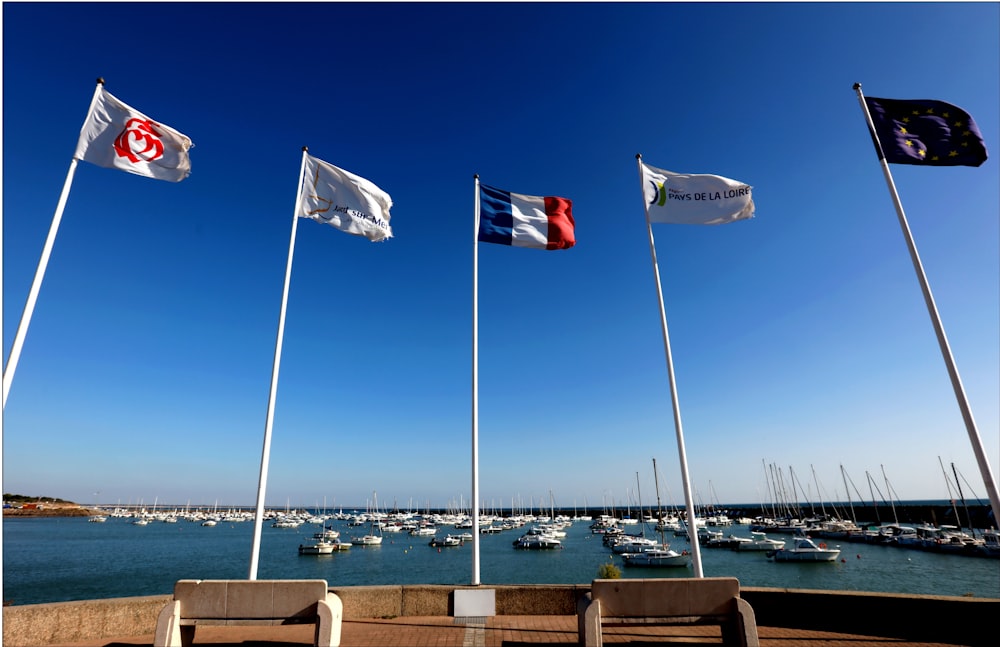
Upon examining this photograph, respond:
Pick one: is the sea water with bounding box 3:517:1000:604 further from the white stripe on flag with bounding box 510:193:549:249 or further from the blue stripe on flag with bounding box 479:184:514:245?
the blue stripe on flag with bounding box 479:184:514:245

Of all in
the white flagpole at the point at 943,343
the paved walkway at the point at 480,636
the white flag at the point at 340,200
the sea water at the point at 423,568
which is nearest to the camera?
the paved walkway at the point at 480,636

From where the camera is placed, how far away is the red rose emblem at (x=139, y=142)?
12.3 metres

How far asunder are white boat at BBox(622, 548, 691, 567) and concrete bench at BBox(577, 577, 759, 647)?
5720 cm

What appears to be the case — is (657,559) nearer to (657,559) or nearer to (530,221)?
(657,559)

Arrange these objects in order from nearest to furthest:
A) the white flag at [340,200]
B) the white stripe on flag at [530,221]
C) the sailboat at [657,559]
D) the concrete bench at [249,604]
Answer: the concrete bench at [249,604] < the white flag at [340,200] < the white stripe on flag at [530,221] < the sailboat at [657,559]

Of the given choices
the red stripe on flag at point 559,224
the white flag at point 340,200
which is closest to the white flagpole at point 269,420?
the white flag at point 340,200

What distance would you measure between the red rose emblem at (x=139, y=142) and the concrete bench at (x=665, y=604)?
541 inches

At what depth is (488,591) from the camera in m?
10.8

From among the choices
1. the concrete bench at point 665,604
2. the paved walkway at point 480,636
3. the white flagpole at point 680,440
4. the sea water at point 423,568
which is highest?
the white flagpole at point 680,440

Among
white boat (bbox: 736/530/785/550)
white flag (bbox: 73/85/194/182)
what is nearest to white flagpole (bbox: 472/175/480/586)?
white flag (bbox: 73/85/194/182)

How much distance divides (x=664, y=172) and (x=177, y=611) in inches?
598

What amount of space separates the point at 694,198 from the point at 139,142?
577 inches

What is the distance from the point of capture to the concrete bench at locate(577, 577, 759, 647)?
27.1 feet

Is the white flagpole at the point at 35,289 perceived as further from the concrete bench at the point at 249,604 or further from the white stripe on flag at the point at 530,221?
the white stripe on flag at the point at 530,221
